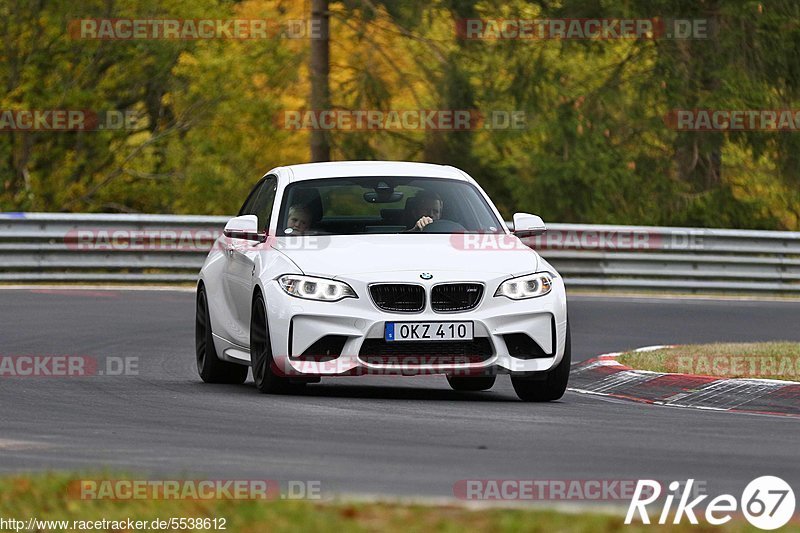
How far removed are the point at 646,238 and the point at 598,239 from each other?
0.73 meters

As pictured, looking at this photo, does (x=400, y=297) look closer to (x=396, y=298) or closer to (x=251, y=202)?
(x=396, y=298)

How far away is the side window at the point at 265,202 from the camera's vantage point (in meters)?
13.3

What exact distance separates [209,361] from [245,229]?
1472 mm

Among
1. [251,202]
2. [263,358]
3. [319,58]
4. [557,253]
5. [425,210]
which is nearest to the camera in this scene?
[263,358]

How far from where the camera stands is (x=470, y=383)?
1341 cm

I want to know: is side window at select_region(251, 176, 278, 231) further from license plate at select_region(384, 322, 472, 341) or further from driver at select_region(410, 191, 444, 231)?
license plate at select_region(384, 322, 472, 341)

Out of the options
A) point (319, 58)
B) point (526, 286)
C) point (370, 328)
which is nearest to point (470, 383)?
point (526, 286)

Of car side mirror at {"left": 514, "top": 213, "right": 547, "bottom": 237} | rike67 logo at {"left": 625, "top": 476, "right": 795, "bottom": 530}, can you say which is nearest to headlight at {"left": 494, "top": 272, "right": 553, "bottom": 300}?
car side mirror at {"left": 514, "top": 213, "right": 547, "bottom": 237}

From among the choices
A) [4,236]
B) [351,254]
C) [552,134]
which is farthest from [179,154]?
[351,254]

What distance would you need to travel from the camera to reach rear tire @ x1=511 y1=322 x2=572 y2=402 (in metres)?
12.1

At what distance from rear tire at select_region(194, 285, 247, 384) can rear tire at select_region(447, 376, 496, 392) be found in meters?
1.69

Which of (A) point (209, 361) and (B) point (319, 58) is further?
(B) point (319, 58)

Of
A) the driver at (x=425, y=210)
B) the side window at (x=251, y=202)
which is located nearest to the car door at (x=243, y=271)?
the side window at (x=251, y=202)

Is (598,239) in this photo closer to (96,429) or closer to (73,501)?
(96,429)
